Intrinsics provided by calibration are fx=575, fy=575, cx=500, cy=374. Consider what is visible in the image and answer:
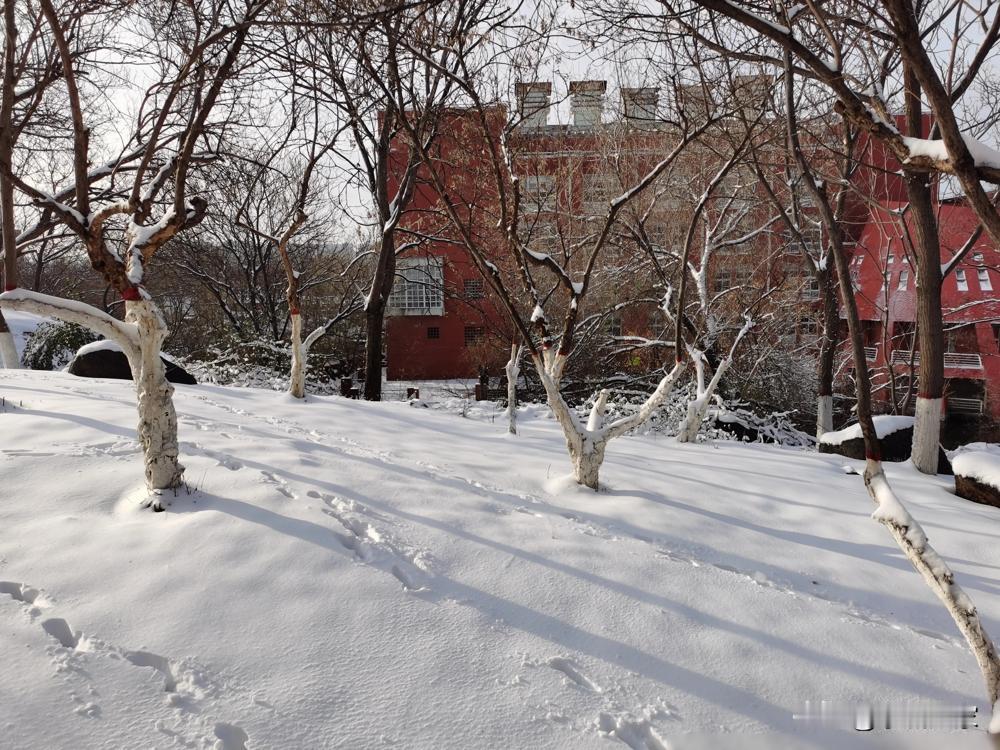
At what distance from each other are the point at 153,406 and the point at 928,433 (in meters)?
6.83

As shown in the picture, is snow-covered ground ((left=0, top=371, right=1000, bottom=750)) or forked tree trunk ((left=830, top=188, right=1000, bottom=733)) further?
snow-covered ground ((left=0, top=371, right=1000, bottom=750))

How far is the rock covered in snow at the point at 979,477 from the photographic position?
4582 mm

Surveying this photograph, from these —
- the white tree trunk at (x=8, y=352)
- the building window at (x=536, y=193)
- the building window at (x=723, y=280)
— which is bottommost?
the white tree trunk at (x=8, y=352)

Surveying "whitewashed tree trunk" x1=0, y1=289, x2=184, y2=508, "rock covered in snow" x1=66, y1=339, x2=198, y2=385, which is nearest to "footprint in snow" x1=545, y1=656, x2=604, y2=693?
"whitewashed tree trunk" x1=0, y1=289, x2=184, y2=508

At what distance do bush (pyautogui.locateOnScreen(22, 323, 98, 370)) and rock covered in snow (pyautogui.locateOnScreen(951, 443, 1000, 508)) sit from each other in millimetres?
13681

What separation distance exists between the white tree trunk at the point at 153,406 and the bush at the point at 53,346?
1029 cm

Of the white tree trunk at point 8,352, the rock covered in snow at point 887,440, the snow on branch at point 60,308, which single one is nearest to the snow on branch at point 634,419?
the snow on branch at point 60,308

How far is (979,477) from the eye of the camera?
4.70 m

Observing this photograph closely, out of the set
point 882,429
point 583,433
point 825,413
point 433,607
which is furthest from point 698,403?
point 433,607

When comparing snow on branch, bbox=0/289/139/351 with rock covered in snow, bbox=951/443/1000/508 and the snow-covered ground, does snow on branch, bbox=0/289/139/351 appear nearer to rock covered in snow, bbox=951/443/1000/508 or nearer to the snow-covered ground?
the snow-covered ground

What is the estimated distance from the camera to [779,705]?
1.97m

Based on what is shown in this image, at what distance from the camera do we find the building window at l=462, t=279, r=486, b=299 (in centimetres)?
1573

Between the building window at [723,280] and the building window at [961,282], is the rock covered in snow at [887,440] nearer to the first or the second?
the building window at [723,280]

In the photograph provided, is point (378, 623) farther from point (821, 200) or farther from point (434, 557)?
point (821, 200)
